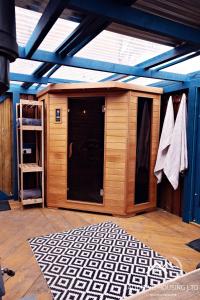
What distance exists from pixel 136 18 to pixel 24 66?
2.04 meters

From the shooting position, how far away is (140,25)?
1614 mm

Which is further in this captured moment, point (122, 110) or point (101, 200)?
point (101, 200)

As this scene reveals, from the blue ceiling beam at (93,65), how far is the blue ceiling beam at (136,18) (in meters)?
1.06

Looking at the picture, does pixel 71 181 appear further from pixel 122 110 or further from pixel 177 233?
pixel 177 233

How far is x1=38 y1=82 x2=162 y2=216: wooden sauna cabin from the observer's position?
11.5 feet

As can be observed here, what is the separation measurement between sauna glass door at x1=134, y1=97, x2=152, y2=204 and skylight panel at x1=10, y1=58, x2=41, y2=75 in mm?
1618

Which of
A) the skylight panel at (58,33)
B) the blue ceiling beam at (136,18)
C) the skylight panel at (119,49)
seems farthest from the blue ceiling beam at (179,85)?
the skylight panel at (58,33)

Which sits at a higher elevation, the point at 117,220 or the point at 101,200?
the point at 101,200

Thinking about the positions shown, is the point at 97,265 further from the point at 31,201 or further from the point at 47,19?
the point at 47,19

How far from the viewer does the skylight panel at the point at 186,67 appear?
2.89m

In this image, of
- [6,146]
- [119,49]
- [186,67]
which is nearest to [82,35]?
[119,49]

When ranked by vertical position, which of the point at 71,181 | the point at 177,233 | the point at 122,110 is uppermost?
the point at 122,110

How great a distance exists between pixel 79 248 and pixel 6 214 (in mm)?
1617

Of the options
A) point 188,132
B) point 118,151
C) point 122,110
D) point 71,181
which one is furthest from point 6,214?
point 188,132
